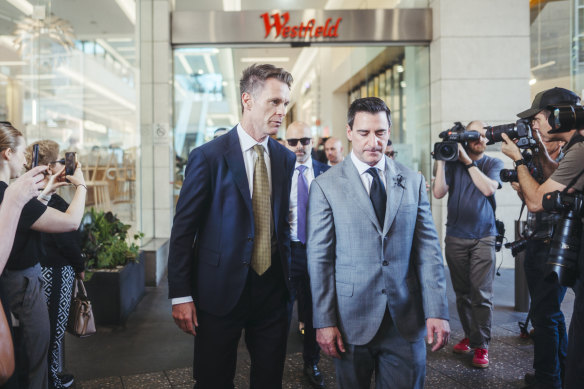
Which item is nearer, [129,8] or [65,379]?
[65,379]

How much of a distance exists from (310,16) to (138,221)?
14.8 feet

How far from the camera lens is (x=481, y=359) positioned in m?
3.62

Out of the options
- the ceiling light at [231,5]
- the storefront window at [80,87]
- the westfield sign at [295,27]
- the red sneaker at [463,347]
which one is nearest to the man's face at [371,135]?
the red sneaker at [463,347]

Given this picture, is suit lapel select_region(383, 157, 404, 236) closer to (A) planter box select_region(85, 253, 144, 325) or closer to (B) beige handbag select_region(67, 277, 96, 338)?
(B) beige handbag select_region(67, 277, 96, 338)

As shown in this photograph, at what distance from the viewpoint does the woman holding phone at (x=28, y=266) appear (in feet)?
7.70

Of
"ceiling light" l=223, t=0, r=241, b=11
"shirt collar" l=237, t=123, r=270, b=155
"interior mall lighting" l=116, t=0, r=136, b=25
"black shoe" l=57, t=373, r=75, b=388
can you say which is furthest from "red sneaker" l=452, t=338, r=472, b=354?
"interior mall lighting" l=116, t=0, r=136, b=25

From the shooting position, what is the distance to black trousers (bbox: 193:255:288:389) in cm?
216

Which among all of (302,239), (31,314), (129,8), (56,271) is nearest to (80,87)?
(129,8)

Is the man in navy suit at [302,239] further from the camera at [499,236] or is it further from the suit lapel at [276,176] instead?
the camera at [499,236]

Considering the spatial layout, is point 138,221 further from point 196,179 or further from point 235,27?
point 196,179

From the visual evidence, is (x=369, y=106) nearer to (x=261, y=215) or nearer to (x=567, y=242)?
(x=261, y=215)

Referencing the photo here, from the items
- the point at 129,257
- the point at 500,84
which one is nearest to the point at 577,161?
the point at 129,257

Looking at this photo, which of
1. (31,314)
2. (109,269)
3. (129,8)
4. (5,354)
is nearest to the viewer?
(5,354)

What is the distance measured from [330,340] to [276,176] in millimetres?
842
